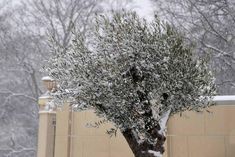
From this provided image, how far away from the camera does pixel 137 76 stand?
18.2 ft

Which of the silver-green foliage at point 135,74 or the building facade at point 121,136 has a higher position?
the silver-green foliage at point 135,74

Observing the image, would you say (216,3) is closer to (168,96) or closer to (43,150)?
(43,150)

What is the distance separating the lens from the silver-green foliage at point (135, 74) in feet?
17.8

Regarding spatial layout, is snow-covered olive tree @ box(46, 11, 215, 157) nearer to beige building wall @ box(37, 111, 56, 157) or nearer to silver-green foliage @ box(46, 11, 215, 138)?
silver-green foliage @ box(46, 11, 215, 138)

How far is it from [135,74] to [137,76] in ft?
0.14

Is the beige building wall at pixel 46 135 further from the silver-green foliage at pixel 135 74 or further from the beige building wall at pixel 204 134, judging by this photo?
the silver-green foliage at pixel 135 74

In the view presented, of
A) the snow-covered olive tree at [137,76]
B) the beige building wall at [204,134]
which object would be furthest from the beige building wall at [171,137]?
the snow-covered olive tree at [137,76]

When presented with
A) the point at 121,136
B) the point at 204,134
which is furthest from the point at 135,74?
the point at 121,136

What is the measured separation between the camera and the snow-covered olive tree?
5.42 metres

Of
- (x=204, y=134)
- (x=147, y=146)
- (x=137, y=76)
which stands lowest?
(x=147, y=146)

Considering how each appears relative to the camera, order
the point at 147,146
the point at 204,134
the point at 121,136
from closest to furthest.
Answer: the point at 147,146
the point at 204,134
the point at 121,136

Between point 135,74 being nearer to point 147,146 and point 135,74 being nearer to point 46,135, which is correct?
point 147,146

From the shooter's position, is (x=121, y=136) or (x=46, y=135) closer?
(x=121, y=136)

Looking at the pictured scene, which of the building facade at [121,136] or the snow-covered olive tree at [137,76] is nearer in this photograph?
the snow-covered olive tree at [137,76]
